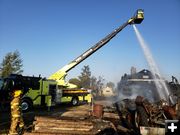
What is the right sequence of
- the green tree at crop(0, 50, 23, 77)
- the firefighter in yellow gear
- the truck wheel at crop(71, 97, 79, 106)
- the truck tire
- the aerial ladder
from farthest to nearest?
the green tree at crop(0, 50, 23, 77) → the truck wheel at crop(71, 97, 79, 106) → the aerial ladder → the truck tire → the firefighter in yellow gear

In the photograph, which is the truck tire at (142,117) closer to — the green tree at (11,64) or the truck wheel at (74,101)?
the truck wheel at (74,101)

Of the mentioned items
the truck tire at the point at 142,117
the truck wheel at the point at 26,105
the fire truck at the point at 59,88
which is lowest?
the truck tire at the point at 142,117

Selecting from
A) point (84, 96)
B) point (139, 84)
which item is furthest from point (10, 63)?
point (139, 84)

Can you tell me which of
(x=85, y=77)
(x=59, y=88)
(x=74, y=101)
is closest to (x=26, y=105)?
(x=59, y=88)

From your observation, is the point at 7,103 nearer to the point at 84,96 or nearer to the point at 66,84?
the point at 66,84

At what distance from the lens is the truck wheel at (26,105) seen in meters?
17.5

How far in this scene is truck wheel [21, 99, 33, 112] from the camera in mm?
17500

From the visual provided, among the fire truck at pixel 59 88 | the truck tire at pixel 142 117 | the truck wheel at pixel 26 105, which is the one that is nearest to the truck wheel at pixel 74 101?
the fire truck at pixel 59 88

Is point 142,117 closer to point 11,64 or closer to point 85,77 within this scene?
point 11,64

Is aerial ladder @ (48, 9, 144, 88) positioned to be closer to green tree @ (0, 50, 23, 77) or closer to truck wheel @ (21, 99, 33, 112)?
truck wheel @ (21, 99, 33, 112)

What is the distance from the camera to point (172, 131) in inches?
266

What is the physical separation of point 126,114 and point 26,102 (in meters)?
8.17

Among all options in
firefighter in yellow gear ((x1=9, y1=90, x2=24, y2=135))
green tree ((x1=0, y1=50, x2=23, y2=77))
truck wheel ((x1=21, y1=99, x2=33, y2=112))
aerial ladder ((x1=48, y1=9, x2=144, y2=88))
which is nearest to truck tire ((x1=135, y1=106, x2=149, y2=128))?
firefighter in yellow gear ((x1=9, y1=90, x2=24, y2=135))

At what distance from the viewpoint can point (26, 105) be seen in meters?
17.7
